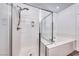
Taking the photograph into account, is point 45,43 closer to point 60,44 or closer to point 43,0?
point 60,44

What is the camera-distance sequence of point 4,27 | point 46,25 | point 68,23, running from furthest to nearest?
1. point 46,25
2. point 68,23
3. point 4,27

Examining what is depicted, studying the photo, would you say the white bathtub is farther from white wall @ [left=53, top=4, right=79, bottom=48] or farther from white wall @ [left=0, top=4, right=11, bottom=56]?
white wall @ [left=0, top=4, right=11, bottom=56]

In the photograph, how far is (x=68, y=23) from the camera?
1212mm

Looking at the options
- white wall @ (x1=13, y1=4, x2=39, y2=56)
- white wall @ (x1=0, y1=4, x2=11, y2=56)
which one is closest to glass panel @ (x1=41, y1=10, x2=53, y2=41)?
white wall @ (x1=13, y1=4, x2=39, y2=56)

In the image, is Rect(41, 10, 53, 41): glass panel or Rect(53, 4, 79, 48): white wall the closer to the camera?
Rect(53, 4, 79, 48): white wall

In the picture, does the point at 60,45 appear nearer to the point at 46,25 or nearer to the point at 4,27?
the point at 46,25

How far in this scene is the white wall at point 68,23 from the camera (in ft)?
3.81

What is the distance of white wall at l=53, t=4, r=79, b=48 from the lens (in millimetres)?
1160

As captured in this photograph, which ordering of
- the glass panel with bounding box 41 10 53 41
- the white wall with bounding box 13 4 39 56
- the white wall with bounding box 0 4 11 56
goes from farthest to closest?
1. the glass panel with bounding box 41 10 53 41
2. the white wall with bounding box 13 4 39 56
3. the white wall with bounding box 0 4 11 56

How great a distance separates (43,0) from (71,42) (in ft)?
2.35

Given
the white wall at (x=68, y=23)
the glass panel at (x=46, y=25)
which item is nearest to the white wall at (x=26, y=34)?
the glass panel at (x=46, y=25)

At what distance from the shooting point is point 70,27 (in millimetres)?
1197

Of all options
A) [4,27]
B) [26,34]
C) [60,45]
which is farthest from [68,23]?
[4,27]

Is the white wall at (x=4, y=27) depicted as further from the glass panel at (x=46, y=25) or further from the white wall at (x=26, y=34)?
the glass panel at (x=46, y=25)
